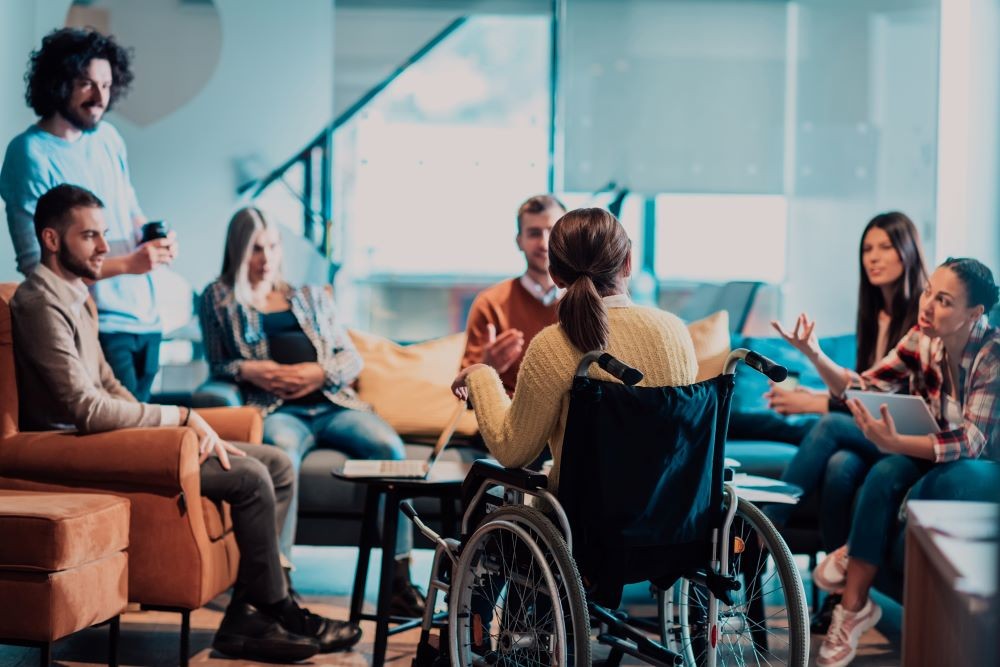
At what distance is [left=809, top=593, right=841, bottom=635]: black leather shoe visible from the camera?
335 centimetres

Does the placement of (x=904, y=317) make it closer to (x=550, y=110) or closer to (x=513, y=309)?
(x=513, y=309)

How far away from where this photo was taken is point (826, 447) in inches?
139

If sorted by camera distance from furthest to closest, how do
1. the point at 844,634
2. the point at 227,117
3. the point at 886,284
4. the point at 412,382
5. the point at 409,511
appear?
the point at 227,117, the point at 412,382, the point at 886,284, the point at 844,634, the point at 409,511

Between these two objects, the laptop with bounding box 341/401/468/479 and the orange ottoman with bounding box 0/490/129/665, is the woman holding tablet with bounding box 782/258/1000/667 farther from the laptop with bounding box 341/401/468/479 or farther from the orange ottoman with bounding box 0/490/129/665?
the orange ottoman with bounding box 0/490/129/665

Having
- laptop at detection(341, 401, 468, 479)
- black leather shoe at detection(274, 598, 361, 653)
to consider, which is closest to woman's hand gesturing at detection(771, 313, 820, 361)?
laptop at detection(341, 401, 468, 479)

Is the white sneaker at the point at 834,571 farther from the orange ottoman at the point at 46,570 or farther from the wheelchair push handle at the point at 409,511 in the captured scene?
the orange ottoman at the point at 46,570

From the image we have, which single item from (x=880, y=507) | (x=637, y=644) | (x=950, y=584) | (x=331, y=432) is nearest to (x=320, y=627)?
(x=331, y=432)

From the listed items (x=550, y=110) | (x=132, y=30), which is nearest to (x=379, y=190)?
(x=550, y=110)

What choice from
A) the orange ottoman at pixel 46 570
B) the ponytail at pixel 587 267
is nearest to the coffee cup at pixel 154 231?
the orange ottoman at pixel 46 570

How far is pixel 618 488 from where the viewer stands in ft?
6.86

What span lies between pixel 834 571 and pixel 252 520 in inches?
62.7

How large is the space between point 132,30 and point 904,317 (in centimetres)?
369

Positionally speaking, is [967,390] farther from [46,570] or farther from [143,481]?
[46,570]

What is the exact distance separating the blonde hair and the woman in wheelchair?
1929mm
